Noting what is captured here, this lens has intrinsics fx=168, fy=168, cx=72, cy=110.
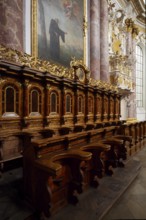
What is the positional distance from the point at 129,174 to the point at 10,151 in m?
2.28

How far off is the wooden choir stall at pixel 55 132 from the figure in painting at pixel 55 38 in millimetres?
730

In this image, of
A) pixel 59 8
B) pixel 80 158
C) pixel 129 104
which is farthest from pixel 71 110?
pixel 129 104

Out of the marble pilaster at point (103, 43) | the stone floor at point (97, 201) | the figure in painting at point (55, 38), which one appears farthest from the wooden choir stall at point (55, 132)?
the marble pilaster at point (103, 43)

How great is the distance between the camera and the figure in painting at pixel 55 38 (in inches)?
206

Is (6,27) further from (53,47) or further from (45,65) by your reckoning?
(53,47)

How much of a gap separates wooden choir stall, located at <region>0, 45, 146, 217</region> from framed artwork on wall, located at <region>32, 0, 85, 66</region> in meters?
0.78

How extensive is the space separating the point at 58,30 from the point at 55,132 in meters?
3.53

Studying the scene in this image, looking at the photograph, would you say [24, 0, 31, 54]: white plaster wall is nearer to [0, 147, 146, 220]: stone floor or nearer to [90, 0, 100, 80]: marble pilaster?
[90, 0, 100, 80]: marble pilaster

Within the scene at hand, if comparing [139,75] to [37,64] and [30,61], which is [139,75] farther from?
[30,61]

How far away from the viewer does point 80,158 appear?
80.7 inches

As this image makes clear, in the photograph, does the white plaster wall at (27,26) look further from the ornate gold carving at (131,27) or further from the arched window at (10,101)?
the ornate gold carving at (131,27)

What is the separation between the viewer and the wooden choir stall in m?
1.98

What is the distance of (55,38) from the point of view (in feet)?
17.6

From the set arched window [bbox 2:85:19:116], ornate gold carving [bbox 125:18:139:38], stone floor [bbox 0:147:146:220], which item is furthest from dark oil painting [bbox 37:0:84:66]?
ornate gold carving [bbox 125:18:139:38]
